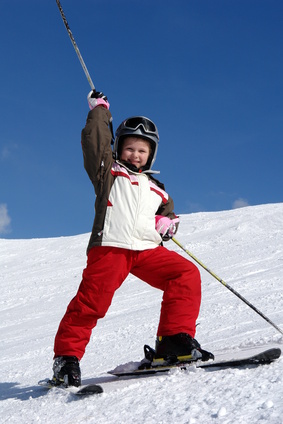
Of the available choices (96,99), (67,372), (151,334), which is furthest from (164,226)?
(151,334)

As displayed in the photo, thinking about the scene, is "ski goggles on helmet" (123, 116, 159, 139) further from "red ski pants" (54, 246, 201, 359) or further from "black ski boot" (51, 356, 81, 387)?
"black ski boot" (51, 356, 81, 387)

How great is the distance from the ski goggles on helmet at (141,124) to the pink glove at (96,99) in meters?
0.21

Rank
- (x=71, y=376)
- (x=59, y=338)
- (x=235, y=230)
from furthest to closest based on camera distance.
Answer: (x=235, y=230) → (x=59, y=338) → (x=71, y=376)

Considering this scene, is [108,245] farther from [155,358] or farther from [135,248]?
[155,358]

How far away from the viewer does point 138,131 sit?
3684mm

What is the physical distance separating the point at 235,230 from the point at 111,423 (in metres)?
12.7

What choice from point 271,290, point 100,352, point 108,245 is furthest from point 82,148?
point 271,290

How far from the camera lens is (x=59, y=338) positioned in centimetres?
334

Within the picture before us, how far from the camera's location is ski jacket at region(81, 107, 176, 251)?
3406mm

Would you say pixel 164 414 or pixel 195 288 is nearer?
pixel 164 414

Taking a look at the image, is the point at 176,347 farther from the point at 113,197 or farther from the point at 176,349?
the point at 113,197

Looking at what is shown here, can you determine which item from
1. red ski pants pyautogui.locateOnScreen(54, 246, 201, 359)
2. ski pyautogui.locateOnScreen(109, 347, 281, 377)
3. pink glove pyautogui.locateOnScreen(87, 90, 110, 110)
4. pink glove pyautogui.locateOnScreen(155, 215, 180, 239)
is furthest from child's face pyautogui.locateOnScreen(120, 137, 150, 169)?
ski pyautogui.locateOnScreen(109, 347, 281, 377)

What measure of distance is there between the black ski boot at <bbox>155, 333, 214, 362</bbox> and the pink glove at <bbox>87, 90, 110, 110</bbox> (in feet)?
5.98

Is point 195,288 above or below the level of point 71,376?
above
